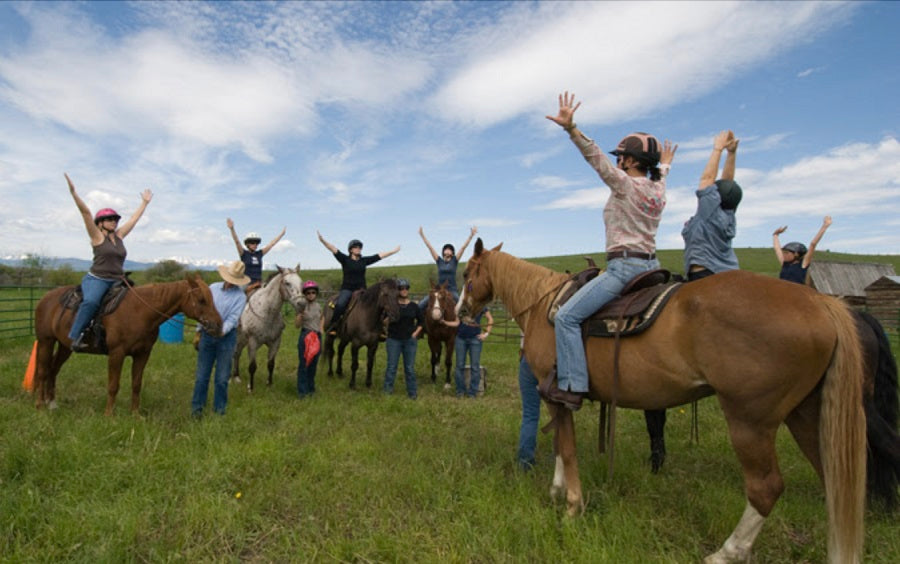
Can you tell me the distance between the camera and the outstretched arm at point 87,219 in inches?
226

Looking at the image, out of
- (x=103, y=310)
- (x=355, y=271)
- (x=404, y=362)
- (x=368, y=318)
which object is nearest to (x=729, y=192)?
(x=404, y=362)

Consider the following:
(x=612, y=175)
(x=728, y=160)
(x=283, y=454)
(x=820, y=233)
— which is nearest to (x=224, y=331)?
(x=283, y=454)

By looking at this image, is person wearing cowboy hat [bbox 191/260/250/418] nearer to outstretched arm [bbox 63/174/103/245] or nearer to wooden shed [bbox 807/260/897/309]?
outstretched arm [bbox 63/174/103/245]

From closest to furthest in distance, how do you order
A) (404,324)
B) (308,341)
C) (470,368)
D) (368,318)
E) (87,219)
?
(87,219)
(308,341)
(404,324)
(470,368)
(368,318)

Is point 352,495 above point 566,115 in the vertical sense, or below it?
below

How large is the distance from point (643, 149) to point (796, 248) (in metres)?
4.23

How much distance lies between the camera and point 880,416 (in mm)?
3887

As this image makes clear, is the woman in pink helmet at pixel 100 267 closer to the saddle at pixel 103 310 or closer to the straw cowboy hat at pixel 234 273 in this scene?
the saddle at pixel 103 310

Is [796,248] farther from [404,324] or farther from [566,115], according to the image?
[404,324]

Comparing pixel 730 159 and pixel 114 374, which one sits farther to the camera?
pixel 114 374

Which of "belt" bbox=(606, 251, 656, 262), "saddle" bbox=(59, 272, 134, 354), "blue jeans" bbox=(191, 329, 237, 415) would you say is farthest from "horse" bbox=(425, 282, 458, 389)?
"belt" bbox=(606, 251, 656, 262)

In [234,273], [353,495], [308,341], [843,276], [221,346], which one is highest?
[234,273]

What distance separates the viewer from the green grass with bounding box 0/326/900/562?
3447 millimetres

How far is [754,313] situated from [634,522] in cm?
198
